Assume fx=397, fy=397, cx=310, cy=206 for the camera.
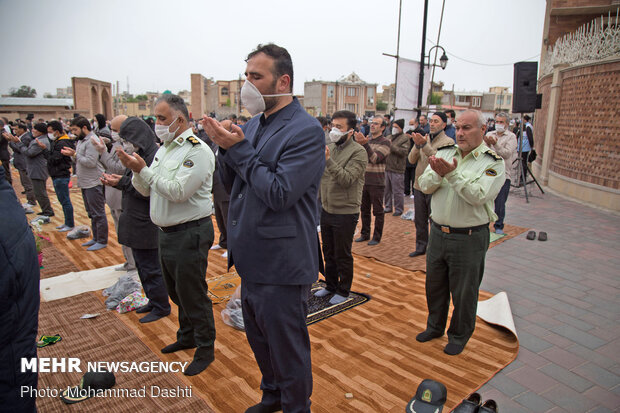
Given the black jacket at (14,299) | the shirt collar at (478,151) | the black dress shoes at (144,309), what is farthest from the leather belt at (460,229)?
the black dress shoes at (144,309)

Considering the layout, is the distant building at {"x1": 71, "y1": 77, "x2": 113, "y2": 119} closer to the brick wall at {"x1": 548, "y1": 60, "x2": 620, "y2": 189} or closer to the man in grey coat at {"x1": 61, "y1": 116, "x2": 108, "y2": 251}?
the man in grey coat at {"x1": 61, "y1": 116, "x2": 108, "y2": 251}

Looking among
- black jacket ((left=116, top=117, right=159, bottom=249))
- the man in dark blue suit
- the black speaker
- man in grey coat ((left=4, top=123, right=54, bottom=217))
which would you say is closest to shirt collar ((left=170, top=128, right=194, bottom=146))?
black jacket ((left=116, top=117, right=159, bottom=249))

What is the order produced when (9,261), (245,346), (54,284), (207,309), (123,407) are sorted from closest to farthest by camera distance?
(9,261) < (123,407) < (207,309) < (245,346) < (54,284)

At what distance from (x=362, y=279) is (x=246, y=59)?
380 centimetres

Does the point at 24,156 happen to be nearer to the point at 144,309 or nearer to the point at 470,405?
the point at 144,309

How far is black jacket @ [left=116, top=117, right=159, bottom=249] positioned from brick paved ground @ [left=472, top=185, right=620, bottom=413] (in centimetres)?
332

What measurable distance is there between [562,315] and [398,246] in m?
2.91

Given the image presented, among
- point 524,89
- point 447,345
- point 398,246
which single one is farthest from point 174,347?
point 524,89

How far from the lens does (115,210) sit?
5.42m

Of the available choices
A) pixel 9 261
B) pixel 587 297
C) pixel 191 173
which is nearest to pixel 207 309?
pixel 191 173

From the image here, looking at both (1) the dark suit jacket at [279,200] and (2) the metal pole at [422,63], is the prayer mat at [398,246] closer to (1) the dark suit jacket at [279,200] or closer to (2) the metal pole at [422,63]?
(1) the dark suit jacket at [279,200]

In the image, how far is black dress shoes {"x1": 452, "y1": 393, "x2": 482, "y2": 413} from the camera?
2527 millimetres

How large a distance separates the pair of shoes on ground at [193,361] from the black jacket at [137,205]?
1.05 metres

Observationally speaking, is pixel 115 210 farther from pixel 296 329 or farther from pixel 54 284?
pixel 296 329
